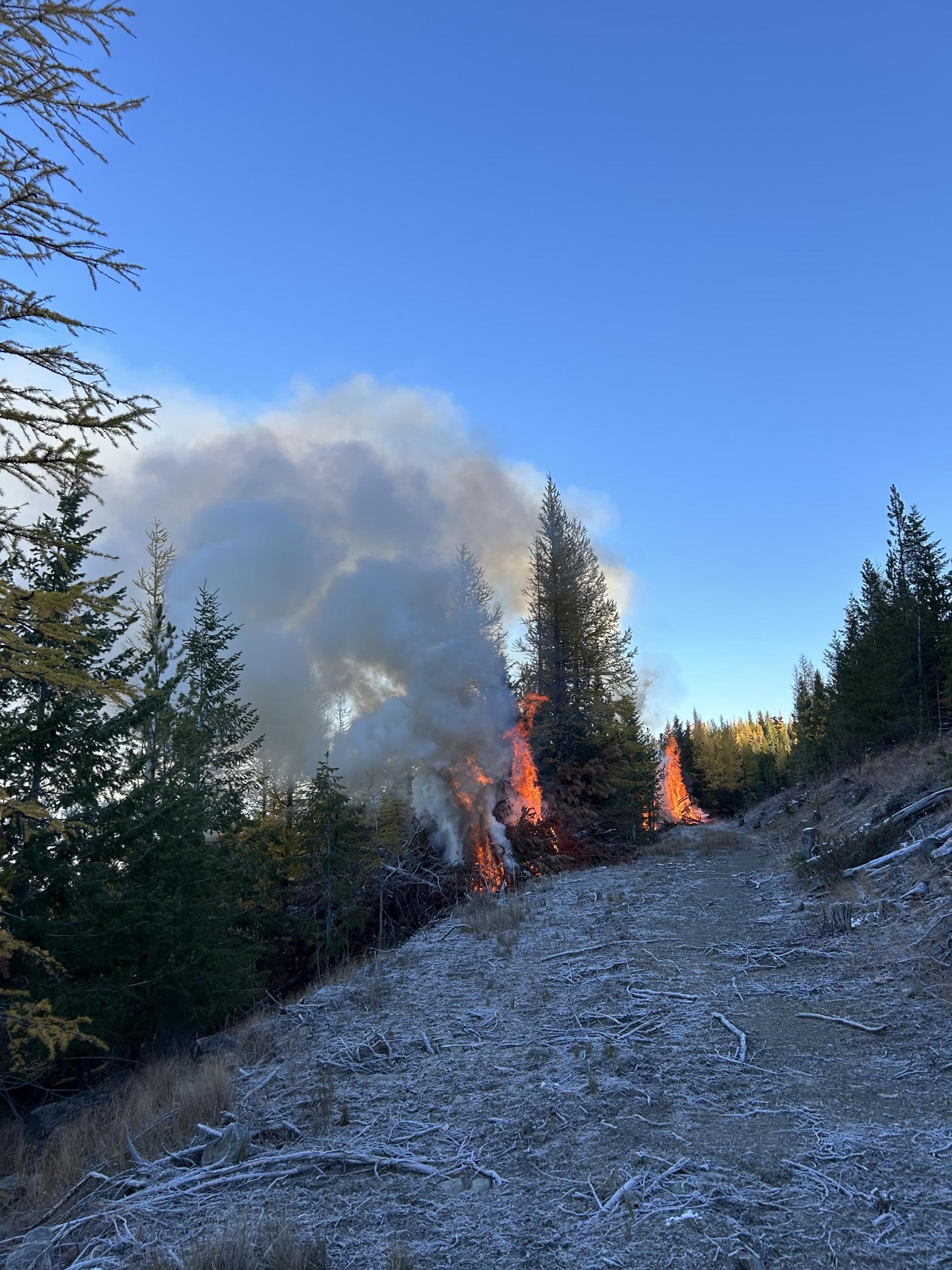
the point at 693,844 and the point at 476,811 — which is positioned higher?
the point at 476,811

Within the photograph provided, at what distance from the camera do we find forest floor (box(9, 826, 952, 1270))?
3.53 meters

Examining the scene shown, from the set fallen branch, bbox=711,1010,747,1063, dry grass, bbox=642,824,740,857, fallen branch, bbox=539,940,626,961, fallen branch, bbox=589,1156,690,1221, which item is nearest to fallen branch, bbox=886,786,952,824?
fallen branch, bbox=539,940,626,961

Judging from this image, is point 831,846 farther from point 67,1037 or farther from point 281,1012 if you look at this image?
point 67,1037

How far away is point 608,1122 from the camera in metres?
4.82

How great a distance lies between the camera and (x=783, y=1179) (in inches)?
150

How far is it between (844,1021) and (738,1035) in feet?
3.13

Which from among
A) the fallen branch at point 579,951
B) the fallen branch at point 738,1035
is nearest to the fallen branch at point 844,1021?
the fallen branch at point 738,1035

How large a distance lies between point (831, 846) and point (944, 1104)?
9.80 meters

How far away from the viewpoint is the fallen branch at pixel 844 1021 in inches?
227

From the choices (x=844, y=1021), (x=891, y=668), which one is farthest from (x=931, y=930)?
(x=891, y=668)

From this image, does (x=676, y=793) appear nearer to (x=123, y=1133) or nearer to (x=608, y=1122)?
(x=123, y=1133)

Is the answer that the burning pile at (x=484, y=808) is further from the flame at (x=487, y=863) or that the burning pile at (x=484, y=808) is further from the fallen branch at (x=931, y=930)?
the fallen branch at (x=931, y=930)

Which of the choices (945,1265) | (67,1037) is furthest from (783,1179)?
(67,1037)

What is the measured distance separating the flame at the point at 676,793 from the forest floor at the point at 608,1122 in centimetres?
5479
